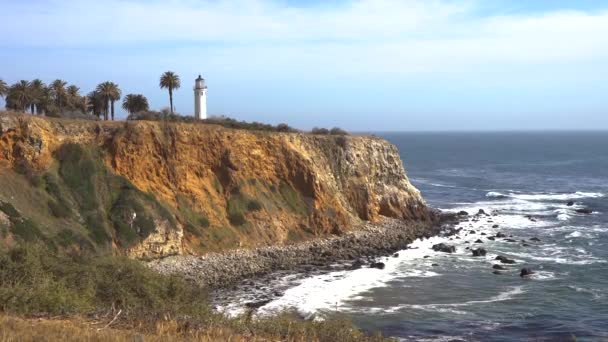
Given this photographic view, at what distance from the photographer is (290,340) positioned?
15.6 m

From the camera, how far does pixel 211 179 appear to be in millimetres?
51188

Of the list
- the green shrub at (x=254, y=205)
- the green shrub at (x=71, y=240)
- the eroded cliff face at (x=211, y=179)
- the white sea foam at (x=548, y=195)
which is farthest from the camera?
the white sea foam at (x=548, y=195)

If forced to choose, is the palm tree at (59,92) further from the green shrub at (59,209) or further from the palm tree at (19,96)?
the green shrub at (59,209)

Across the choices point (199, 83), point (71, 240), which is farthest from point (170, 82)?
point (71, 240)

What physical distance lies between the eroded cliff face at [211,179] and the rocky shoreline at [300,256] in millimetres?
1384

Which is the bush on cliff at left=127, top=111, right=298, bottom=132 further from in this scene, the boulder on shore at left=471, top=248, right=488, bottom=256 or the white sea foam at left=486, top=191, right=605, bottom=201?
the white sea foam at left=486, top=191, right=605, bottom=201

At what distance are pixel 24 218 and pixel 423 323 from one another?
82.4 feet

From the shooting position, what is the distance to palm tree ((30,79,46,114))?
53094 millimetres

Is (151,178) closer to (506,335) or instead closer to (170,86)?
(170,86)

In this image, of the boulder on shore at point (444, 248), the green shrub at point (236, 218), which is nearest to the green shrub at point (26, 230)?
the green shrub at point (236, 218)

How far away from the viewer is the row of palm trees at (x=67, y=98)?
52438 millimetres

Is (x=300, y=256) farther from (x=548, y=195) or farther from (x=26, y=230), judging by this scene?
(x=548, y=195)

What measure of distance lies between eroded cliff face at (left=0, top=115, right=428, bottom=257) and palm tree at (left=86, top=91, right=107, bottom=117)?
13.0m

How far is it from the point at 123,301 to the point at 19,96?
127ft
